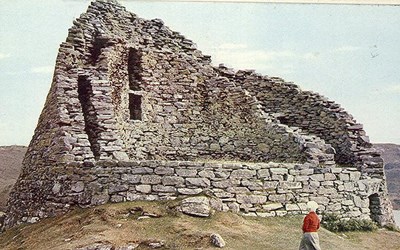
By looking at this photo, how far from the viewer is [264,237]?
1317 centimetres

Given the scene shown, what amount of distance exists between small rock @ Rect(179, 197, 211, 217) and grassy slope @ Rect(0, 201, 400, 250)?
0.57ft

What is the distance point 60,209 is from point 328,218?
757 centimetres

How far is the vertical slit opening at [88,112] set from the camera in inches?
637

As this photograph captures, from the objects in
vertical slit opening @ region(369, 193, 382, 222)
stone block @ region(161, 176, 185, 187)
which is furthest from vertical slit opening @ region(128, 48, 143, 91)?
vertical slit opening @ region(369, 193, 382, 222)

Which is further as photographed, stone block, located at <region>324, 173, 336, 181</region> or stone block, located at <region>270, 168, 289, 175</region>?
stone block, located at <region>324, 173, 336, 181</region>

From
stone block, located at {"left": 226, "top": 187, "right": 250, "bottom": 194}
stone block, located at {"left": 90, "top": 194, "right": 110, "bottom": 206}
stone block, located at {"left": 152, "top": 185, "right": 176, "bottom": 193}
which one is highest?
stone block, located at {"left": 152, "top": 185, "right": 176, "bottom": 193}

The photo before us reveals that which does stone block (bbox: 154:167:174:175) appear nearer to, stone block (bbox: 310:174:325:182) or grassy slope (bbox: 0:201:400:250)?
grassy slope (bbox: 0:201:400:250)

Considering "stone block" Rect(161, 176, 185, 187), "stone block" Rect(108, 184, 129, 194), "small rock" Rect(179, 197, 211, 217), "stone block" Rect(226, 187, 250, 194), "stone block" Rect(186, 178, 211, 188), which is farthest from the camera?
"stone block" Rect(226, 187, 250, 194)

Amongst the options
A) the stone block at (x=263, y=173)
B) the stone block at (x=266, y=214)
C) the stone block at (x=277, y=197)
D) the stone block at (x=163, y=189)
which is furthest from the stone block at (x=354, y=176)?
the stone block at (x=163, y=189)

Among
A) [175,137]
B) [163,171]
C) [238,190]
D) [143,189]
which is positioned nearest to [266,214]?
[238,190]

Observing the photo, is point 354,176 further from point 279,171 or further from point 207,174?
point 207,174

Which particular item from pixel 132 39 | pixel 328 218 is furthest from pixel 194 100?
pixel 328 218

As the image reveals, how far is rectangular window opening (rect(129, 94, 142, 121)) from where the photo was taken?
1947 centimetres

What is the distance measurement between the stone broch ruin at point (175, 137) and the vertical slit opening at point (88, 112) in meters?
0.04
